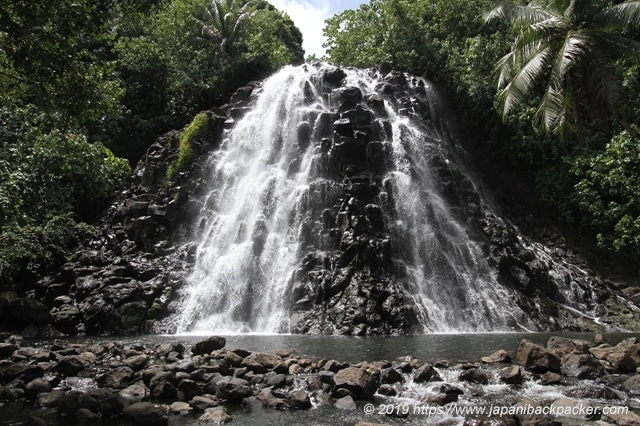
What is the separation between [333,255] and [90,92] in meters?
11.2

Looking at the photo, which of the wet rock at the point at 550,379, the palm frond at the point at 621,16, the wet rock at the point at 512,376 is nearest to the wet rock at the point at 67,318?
the wet rock at the point at 512,376

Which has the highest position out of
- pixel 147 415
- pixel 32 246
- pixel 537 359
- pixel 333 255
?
pixel 333 255

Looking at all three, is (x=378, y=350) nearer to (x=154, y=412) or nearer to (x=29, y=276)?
(x=154, y=412)

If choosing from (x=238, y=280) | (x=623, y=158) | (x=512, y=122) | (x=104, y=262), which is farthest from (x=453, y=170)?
(x=104, y=262)

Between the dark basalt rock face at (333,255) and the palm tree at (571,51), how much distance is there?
707 centimetres

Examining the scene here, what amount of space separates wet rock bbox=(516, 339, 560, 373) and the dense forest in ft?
28.3

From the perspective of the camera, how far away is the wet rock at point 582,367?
9055mm

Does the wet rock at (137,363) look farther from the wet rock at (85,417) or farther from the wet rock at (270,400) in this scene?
the wet rock at (270,400)

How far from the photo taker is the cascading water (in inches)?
723

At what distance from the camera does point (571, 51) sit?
14797 mm

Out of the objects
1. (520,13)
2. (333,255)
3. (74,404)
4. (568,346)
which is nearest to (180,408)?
(74,404)

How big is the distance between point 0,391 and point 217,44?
3163 centimetres

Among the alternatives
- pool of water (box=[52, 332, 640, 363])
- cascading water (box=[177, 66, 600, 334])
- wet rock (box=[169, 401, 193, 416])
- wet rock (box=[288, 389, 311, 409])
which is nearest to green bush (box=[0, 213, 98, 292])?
pool of water (box=[52, 332, 640, 363])

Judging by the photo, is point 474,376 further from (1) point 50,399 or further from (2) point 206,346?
(1) point 50,399
